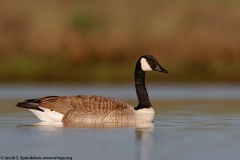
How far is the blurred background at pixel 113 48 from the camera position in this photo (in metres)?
25.7

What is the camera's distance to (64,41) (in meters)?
26.1

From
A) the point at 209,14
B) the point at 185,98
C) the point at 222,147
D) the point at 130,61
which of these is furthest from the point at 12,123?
the point at 209,14

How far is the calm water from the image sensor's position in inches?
466

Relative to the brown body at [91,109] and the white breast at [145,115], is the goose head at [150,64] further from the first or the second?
the brown body at [91,109]

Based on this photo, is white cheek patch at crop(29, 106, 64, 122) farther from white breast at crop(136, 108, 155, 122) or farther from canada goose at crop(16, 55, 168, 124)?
white breast at crop(136, 108, 155, 122)

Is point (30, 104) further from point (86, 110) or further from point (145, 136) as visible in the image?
point (145, 136)

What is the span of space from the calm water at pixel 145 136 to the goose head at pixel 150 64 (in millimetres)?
874

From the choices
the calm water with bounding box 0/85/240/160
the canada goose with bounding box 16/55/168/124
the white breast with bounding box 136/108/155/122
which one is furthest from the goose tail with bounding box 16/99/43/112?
the white breast with bounding box 136/108/155/122

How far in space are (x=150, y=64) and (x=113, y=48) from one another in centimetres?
981

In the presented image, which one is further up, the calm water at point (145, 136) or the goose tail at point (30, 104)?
the goose tail at point (30, 104)

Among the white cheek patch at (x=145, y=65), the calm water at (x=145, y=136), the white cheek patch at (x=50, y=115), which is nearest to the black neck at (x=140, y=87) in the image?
the white cheek patch at (x=145, y=65)

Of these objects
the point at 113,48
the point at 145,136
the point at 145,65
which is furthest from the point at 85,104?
the point at 113,48

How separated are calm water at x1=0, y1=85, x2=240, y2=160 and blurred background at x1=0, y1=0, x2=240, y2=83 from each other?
543 centimetres

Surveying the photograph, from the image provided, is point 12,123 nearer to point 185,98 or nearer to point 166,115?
point 166,115
